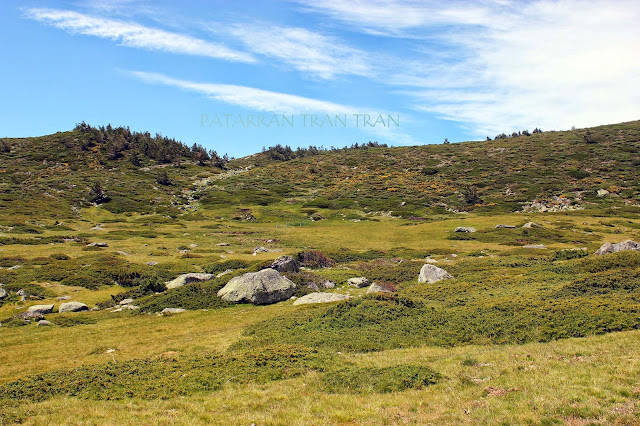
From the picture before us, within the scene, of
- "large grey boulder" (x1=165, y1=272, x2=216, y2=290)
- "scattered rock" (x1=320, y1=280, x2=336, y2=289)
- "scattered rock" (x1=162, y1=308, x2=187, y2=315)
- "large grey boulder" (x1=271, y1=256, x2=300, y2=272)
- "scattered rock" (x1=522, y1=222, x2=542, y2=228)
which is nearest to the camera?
"scattered rock" (x1=162, y1=308, x2=187, y2=315)

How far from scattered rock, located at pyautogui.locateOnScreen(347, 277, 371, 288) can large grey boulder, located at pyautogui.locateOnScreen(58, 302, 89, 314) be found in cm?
2326

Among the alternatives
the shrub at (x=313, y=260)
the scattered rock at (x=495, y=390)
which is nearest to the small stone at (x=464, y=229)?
the shrub at (x=313, y=260)

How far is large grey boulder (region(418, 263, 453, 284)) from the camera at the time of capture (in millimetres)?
35812

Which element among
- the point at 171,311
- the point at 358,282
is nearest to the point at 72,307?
the point at 171,311

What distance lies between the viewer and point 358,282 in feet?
122

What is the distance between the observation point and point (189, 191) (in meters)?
122

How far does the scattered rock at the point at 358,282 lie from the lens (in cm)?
3693

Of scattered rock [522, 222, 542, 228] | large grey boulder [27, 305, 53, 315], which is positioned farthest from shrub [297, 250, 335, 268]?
scattered rock [522, 222, 542, 228]

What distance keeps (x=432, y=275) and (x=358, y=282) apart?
7.20 m

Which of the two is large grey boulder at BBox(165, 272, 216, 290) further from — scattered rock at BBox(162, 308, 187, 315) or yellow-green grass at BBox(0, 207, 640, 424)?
yellow-green grass at BBox(0, 207, 640, 424)

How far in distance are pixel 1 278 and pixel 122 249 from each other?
1971 cm

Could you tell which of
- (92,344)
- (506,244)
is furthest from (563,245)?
(92,344)

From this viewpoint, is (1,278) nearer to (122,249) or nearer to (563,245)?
(122,249)

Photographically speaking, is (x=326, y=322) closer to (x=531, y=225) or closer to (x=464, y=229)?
(x=464, y=229)
